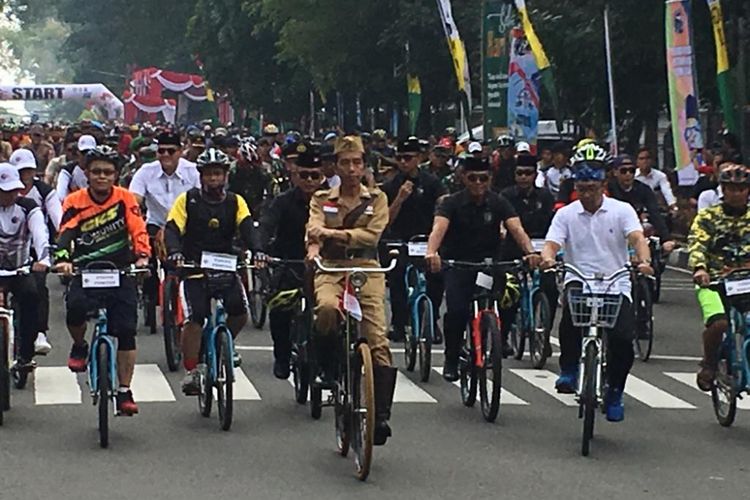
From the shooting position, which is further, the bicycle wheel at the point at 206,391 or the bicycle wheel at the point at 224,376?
the bicycle wheel at the point at 206,391

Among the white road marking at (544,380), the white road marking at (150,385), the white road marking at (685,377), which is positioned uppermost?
the white road marking at (150,385)

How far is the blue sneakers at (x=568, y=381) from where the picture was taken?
40.8 ft

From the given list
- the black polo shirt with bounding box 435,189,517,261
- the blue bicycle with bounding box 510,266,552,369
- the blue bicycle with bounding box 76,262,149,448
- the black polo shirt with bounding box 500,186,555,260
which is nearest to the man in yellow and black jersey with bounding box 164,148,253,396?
the blue bicycle with bounding box 76,262,149,448

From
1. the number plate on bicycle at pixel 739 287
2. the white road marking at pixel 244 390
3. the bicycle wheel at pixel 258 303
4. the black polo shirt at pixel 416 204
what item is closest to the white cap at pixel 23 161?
the white road marking at pixel 244 390

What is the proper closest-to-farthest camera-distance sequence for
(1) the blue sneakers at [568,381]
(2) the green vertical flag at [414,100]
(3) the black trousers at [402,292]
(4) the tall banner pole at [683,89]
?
(1) the blue sneakers at [568,381], (3) the black trousers at [402,292], (4) the tall banner pole at [683,89], (2) the green vertical flag at [414,100]

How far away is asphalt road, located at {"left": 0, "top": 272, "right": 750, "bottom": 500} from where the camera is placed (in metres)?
10.6

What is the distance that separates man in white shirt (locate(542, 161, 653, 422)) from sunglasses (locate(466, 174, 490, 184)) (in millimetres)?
1385

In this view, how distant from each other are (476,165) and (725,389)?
7.87ft

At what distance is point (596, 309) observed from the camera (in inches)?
466

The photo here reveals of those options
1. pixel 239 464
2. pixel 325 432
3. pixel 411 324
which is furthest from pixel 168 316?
pixel 239 464

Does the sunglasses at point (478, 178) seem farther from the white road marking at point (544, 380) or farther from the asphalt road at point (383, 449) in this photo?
the white road marking at point (544, 380)

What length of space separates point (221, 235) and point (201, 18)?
184ft

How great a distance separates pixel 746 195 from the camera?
1277 centimetres

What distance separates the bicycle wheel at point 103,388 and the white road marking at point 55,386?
1964 millimetres
